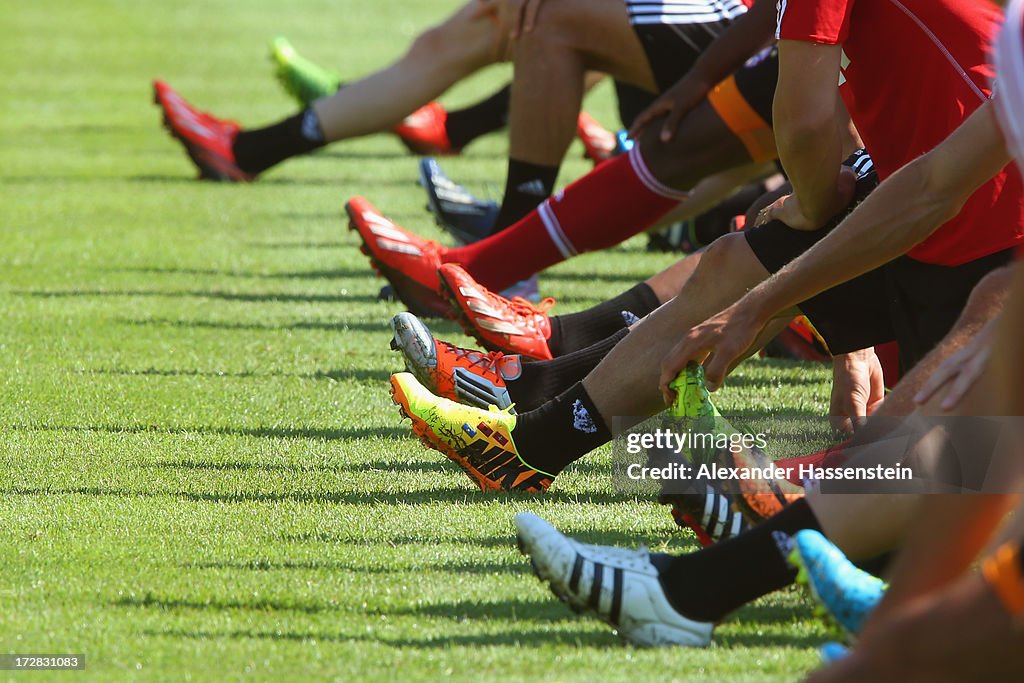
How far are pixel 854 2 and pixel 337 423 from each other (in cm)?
166

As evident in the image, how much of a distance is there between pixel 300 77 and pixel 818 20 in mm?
5368

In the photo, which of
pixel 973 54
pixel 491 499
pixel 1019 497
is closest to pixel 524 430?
pixel 491 499

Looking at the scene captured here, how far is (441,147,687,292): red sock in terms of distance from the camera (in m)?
4.64

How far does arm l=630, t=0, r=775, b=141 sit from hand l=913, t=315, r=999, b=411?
2306 millimetres

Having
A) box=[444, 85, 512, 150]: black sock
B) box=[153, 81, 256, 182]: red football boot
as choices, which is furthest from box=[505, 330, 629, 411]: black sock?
box=[444, 85, 512, 150]: black sock

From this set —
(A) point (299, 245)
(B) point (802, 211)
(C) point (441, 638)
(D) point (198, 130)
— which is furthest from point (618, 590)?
(D) point (198, 130)

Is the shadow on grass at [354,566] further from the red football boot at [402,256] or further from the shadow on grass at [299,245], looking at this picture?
the shadow on grass at [299,245]

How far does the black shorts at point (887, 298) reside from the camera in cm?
295

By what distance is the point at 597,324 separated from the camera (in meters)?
4.07

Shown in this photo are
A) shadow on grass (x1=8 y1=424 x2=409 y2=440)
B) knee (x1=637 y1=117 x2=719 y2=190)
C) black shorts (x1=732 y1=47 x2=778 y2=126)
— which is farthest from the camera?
knee (x1=637 y1=117 x2=719 y2=190)

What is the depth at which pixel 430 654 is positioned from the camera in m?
2.39

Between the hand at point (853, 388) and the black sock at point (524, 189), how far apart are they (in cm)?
176

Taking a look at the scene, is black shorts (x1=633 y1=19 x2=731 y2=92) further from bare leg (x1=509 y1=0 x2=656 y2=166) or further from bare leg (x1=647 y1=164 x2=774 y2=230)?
bare leg (x1=647 y1=164 x2=774 y2=230)

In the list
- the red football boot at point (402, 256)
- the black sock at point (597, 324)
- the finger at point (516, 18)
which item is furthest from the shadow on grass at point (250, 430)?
the finger at point (516, 18)
